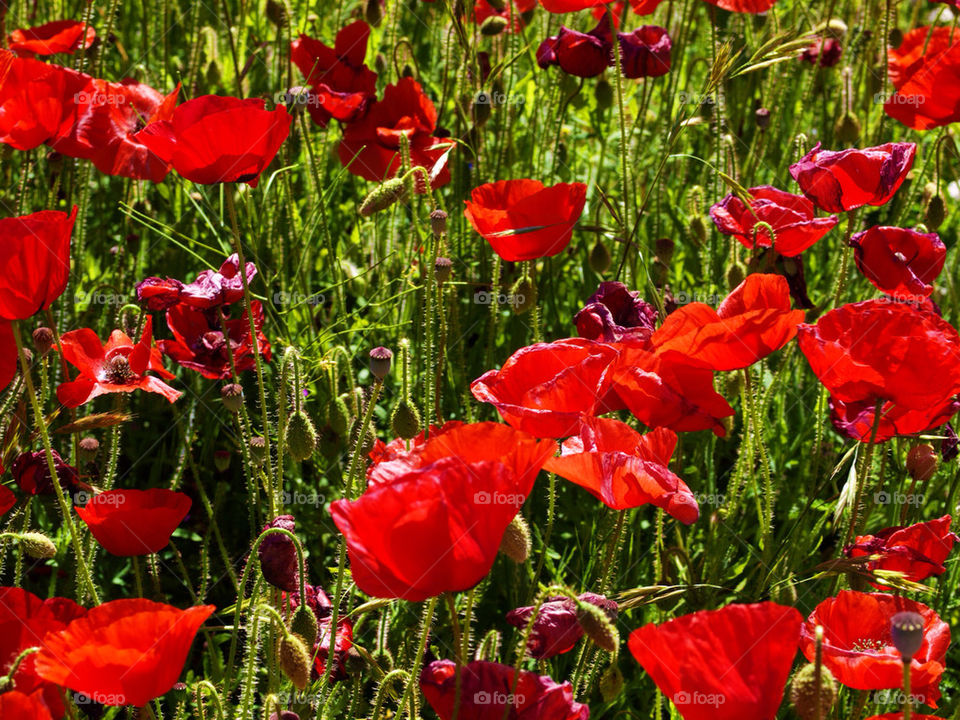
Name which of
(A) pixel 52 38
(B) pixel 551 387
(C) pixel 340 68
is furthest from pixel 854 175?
(A) pixel 52 38

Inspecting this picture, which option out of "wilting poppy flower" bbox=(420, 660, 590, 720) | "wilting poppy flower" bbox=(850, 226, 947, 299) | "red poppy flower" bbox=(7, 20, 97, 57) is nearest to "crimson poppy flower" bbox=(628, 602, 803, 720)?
"wilting poppy flower" bbox=(420, 660, 590, 720)

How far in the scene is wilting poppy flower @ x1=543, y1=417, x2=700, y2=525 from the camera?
4.48 ft

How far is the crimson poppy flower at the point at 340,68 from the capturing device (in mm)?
2557

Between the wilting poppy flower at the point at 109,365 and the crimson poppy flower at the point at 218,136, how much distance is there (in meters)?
0.31

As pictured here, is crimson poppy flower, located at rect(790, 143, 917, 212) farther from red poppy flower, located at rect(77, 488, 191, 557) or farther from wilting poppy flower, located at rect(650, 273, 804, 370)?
red poppy flower, located at rect(77, 488, 191, 557)

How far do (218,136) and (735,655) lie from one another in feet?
3.74

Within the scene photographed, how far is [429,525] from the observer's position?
112 centimetres

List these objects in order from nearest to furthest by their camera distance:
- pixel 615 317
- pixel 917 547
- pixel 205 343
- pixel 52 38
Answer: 1. pixel 917 547
2. pixel 615 317
3. pixel 205 343
4. pixel 52 38

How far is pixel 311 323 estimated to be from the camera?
240 cm

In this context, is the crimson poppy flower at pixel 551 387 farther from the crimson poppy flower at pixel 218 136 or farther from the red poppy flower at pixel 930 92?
the red poppy flower at pixel 930 92

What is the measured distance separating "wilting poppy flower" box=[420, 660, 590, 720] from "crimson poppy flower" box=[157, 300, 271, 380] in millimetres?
1036

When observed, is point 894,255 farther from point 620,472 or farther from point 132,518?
point 132,518

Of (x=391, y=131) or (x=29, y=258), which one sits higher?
(x=391, y=131)

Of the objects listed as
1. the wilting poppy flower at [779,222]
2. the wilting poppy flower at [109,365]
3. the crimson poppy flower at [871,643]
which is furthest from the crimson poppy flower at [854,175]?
the wilting poppy flower at [109,365]
